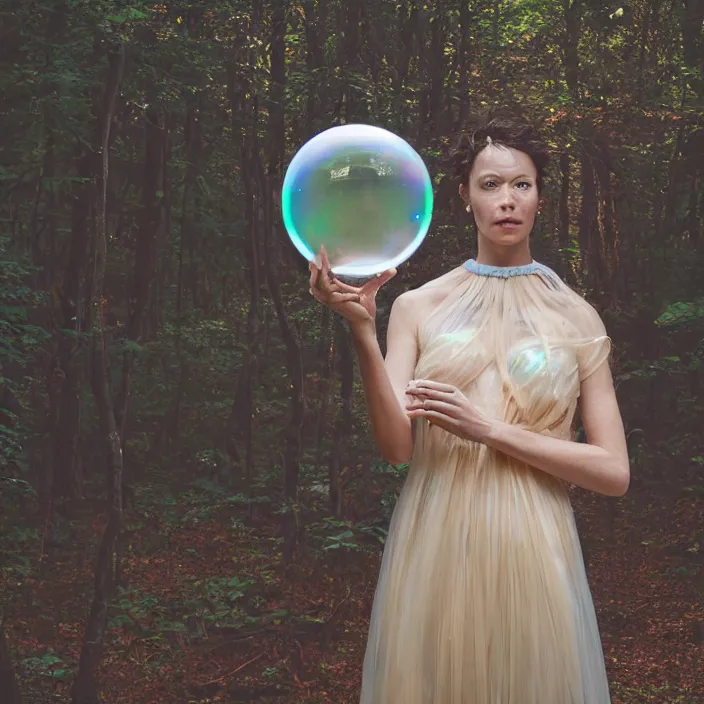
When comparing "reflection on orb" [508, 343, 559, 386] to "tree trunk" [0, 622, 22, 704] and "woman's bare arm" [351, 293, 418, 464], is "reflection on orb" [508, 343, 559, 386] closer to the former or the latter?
"woman's bare arm" [351, 293, 418, 464]

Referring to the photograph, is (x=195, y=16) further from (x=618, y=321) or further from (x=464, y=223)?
(x=618, y=321)

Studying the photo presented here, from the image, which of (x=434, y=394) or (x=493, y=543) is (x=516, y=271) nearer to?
(x=434, y=394)

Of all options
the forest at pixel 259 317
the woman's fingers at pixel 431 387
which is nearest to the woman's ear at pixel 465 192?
the woman's fingers at pixel 431 387

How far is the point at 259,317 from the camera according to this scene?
21.2 ft

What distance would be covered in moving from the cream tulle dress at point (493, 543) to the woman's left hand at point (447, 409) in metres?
0.14

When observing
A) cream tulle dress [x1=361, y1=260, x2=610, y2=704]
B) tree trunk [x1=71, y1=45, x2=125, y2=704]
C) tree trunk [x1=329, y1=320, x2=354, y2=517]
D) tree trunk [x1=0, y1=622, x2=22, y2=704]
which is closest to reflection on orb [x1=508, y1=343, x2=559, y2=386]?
cream tulle dress [x1=361, y1=260, x2=610, y2=704]

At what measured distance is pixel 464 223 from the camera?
19.0 feet

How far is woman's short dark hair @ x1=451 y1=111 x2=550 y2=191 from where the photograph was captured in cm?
179

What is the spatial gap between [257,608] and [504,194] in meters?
4.47

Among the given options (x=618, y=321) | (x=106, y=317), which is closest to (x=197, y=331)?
(x=106, y=317)

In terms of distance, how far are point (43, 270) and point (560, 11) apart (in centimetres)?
357

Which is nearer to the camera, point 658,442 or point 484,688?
point 484,688

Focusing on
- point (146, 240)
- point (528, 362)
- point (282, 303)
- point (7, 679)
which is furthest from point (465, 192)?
point (146, 240)

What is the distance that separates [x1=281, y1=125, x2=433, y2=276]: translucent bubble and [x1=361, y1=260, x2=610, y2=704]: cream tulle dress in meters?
0.17
